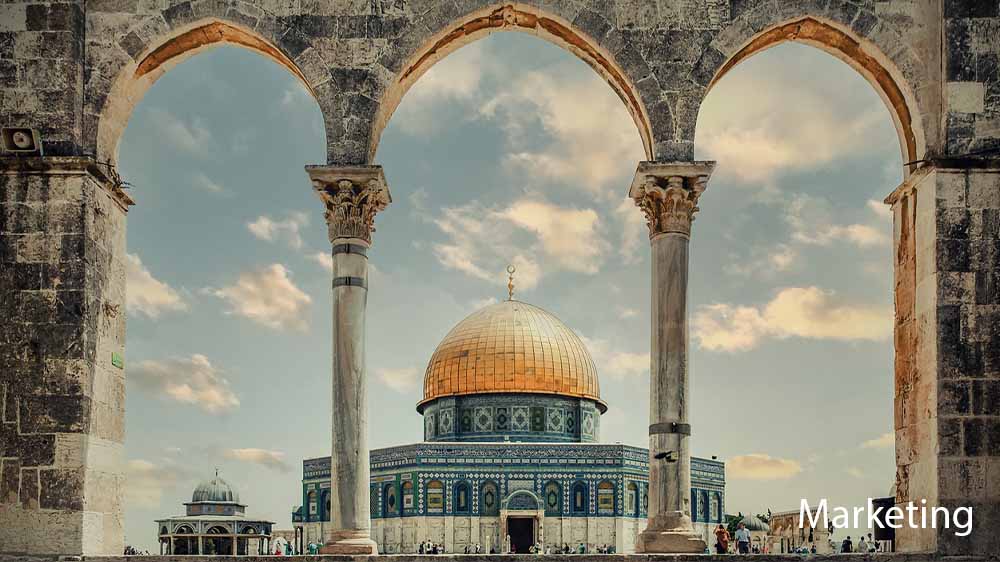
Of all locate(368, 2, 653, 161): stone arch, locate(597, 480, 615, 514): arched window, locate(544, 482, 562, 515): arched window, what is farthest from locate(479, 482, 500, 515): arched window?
locate(368, 2, 653, 161): stone arch

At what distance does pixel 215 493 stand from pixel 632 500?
20.7 metres

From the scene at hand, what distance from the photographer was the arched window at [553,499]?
44125mm

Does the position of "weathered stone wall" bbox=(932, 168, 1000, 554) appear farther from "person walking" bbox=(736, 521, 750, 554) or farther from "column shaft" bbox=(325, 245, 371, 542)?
"person walking" bbox=(736, 521, 750, 554)

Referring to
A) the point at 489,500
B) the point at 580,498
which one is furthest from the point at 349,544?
the point at 580,498

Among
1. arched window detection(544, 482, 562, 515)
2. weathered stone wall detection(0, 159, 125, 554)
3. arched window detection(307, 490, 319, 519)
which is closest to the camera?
weathered stone wall detection(0, 159, 125, 554)

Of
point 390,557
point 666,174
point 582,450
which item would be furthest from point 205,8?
point 582,450

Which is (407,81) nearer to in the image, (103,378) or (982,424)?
(103,378)

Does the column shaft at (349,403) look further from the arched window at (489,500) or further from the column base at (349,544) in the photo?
the arched window at (489,500)

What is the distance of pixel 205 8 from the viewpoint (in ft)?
44.0

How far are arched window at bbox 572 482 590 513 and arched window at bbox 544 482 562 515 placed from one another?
0.54 meters

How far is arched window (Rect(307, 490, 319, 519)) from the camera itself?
45.8 meters

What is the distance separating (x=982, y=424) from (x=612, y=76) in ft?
17.9

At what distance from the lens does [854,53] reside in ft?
45.0

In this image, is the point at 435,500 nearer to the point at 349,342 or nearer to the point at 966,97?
the point at 349,342
